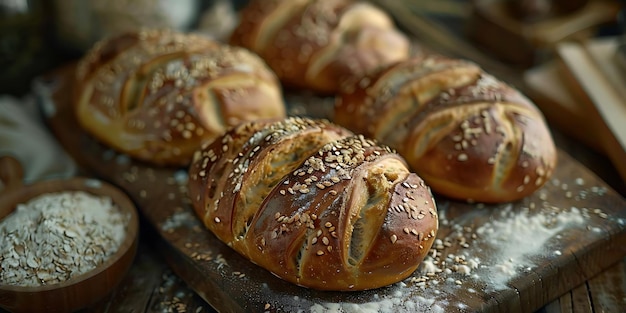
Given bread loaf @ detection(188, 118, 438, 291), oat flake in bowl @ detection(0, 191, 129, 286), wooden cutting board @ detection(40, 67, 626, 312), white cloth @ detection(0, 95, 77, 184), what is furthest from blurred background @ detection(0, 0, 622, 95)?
bread loaf @ detection(188, 118, 438, 291)

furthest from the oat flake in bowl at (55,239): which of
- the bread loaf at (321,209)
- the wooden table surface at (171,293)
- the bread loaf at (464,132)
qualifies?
the bread loaf at (464,132)

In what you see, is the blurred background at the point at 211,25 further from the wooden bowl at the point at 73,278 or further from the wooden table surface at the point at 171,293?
the wooden table surface at the point at 171,293

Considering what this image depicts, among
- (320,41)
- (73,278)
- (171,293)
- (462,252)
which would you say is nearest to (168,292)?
(171,293)

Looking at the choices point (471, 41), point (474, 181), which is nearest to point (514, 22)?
point (471, 41)

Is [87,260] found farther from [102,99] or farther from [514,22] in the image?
[514,22]

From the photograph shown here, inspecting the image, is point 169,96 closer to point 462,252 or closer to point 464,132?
point 464,132

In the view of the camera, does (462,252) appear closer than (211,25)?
Yes
